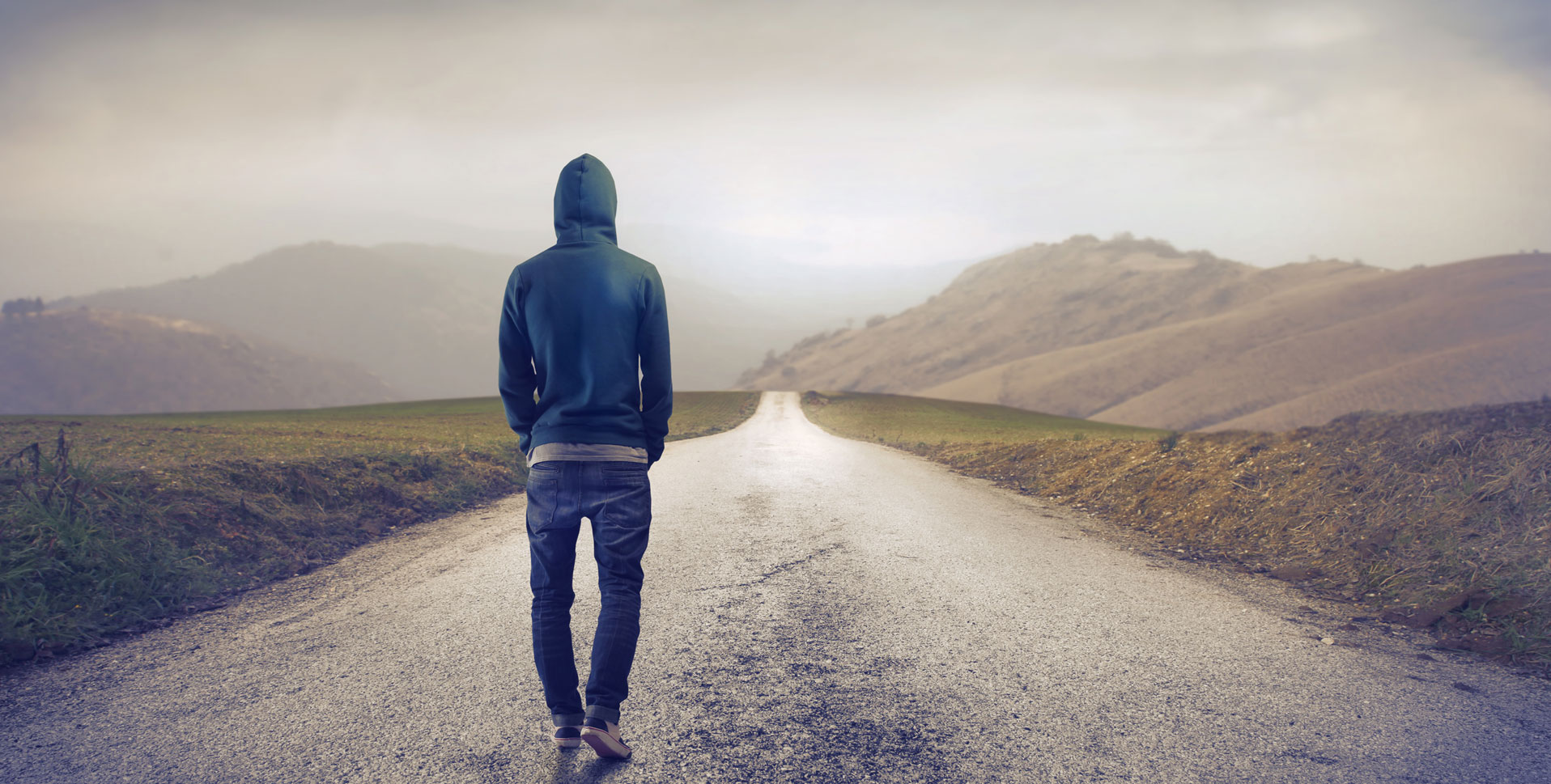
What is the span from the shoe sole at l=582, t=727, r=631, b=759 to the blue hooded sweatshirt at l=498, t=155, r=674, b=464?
1245 mm

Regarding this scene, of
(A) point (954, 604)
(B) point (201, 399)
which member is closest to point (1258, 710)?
(A) point (954, 604)

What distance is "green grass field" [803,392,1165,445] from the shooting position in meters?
30.9

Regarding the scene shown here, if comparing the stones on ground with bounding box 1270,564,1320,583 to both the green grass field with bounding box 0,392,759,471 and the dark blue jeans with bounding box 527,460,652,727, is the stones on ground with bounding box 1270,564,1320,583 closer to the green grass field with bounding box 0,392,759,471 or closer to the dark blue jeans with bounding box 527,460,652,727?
A: the dark blue jeans with bounding box 527,460,652,727

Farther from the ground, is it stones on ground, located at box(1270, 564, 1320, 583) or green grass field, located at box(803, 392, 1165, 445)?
stones on ground, located at box(1270, 564, 1320, 583)

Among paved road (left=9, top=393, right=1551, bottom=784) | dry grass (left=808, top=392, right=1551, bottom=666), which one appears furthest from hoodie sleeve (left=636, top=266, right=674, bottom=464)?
dry grass (left=808, top=392, right=1551, bottom=666)

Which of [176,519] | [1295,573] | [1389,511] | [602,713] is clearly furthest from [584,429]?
[1389,511]

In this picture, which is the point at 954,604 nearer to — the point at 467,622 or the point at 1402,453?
the point at 467,622

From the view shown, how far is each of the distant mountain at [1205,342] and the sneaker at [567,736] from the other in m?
64.5

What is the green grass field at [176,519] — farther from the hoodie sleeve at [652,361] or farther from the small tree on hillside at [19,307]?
the small tree on hillside at [19,307]

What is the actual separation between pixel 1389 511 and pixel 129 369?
233076 millimetres

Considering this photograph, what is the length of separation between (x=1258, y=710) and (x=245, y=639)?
6.45 m

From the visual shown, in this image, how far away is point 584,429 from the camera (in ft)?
10.5

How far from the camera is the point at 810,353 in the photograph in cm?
14638

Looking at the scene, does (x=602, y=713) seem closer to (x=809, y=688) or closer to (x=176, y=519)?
(x=809, y=688)
